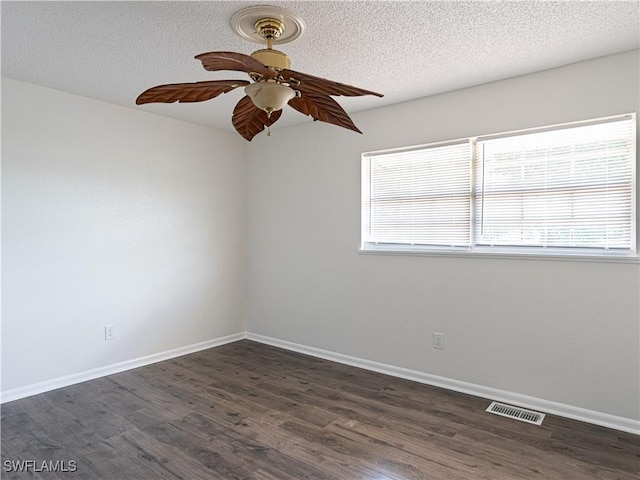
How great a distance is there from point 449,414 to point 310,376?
1.22m

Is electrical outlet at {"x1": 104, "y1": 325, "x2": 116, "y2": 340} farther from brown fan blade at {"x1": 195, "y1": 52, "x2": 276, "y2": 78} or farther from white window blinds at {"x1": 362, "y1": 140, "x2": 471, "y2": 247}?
brown fan blade at {"x1": 195, "y1": 52, "x2": 276, "y2": 78}

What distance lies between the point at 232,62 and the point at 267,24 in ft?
2.35

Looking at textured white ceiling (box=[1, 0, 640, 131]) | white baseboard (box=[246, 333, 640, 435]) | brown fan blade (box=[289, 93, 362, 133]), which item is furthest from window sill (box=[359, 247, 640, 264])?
brown fan blade (box=[289, 93, 362, 133])

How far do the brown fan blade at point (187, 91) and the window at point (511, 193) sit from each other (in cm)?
199

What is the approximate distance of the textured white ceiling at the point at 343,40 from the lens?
6.65ft

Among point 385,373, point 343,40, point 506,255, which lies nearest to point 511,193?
point 506,255

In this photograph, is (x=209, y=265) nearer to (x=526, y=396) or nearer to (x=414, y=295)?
(x=414, y=295)

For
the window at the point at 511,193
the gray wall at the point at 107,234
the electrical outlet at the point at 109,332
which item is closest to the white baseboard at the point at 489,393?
the window at the point at 511,193

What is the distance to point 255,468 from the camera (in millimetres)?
2125

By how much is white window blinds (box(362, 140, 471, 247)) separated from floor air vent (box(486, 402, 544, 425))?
47.0 inches

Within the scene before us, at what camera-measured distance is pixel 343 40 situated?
2.35 m

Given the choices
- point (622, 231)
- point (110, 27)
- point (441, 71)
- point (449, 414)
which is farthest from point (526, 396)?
point (110, 27)
